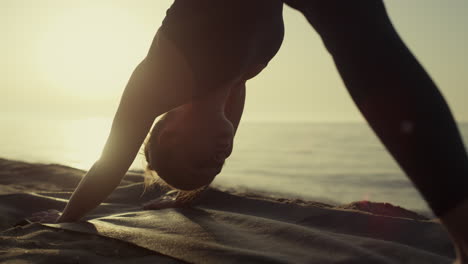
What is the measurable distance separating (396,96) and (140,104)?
1.07 meters

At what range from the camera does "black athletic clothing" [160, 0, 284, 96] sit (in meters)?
1.70

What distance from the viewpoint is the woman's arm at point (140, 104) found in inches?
68.9

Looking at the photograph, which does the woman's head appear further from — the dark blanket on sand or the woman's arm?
the dark blanket on sand

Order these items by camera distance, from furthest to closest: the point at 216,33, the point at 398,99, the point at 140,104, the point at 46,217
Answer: the point at 46,217 < the point at 140,104 < the point at 216,33 < the point at 398,99

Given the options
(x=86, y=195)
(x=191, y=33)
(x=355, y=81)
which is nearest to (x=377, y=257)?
(x=355, y=81)

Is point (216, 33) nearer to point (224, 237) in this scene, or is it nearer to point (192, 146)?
point (192, 146)

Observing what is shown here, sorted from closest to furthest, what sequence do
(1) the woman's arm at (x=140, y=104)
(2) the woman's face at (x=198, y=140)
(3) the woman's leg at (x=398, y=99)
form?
(3) the woman's leg at (x=398, y=99)
(1) the woman's arm at (x=140, y=104)
(2) the woman's face at (x=198, y=140)

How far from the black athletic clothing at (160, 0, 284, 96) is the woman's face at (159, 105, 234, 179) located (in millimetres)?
181

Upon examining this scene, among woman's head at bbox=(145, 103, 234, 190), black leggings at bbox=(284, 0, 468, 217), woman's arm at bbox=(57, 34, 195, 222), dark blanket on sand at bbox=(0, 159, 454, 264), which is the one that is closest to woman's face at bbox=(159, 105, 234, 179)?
woman's head at bbox=(145, 103, 234, 190)

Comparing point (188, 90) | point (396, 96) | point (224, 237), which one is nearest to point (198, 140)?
point (188, 90)

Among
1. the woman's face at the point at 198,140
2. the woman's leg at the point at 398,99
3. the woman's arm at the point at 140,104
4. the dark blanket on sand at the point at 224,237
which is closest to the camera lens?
the woman's leg at the point at 398,99

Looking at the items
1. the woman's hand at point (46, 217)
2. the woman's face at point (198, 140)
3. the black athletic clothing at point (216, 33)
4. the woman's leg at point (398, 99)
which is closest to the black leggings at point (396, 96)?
the woman's leg at point (398, 99)

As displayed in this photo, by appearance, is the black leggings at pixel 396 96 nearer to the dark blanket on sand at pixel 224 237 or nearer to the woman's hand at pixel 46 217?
the dark blanket on sand at pixel 224 237

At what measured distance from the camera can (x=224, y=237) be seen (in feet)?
6.39
